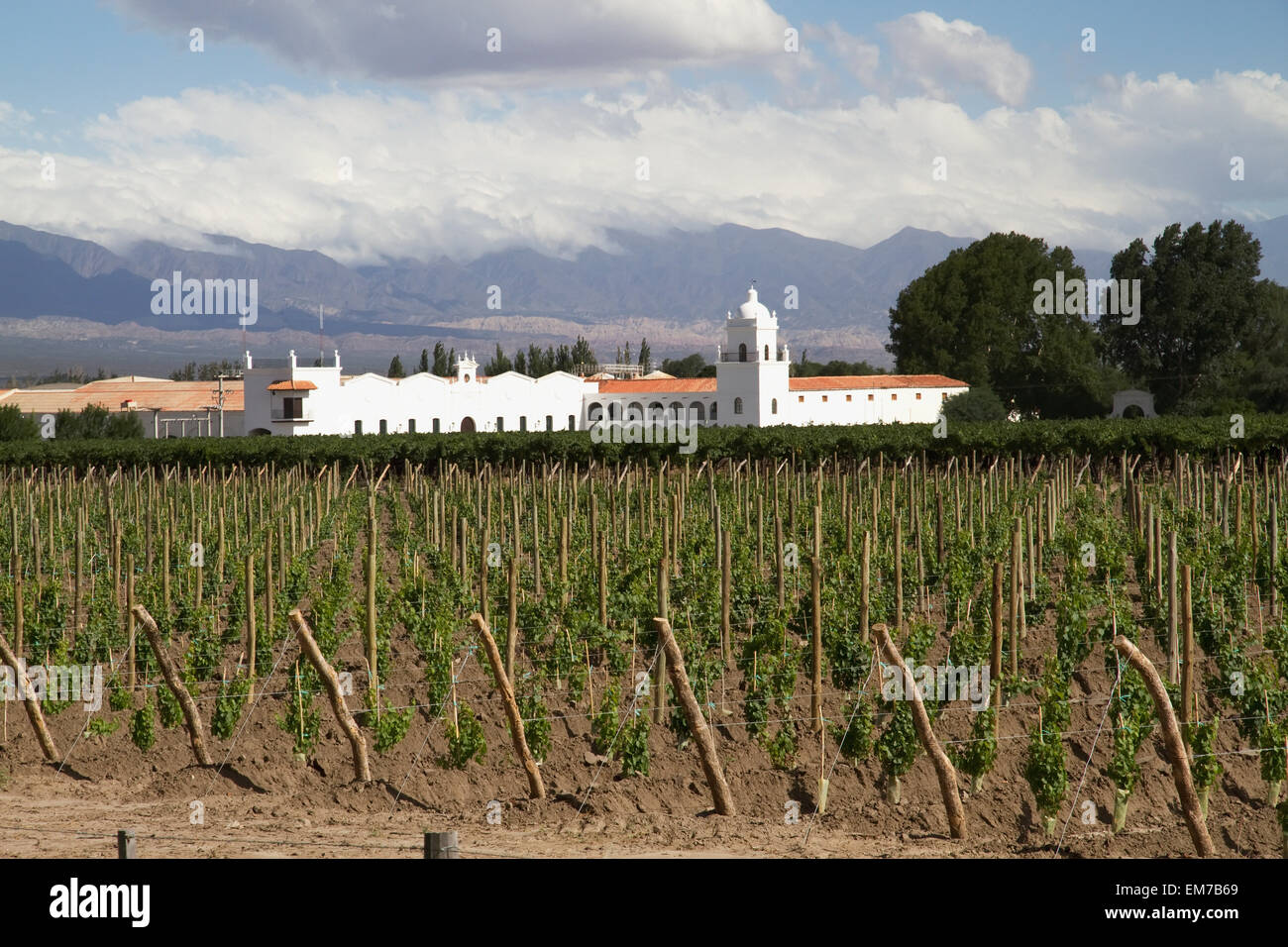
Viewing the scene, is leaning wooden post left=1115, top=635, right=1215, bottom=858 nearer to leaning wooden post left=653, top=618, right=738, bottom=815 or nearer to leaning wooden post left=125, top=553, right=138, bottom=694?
leaning wooden post left=653, top=618, right=738, bottom=815

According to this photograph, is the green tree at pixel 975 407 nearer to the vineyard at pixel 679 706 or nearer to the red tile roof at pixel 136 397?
the red tile roof at pixel 136 397

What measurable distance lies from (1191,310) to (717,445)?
42.1 m

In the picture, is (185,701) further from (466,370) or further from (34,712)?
(466,370)

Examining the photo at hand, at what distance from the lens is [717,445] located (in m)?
39.2

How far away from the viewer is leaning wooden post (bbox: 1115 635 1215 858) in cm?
808

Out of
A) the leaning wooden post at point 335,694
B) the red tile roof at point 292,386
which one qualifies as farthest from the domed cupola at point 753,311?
the leaning wooden post at point 335,694

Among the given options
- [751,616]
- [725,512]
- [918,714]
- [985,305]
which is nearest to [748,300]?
[985,305]

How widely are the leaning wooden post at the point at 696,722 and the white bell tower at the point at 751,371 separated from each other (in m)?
65.0

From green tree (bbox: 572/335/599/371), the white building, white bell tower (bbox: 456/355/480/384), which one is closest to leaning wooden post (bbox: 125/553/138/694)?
the white building

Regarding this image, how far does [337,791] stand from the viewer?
400 inches

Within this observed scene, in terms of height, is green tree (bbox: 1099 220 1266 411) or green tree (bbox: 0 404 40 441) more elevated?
green tree (bbox: 1099 220 1266 411)

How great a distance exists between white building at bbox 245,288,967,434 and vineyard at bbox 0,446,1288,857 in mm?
53090

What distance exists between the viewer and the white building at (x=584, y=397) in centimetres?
6994

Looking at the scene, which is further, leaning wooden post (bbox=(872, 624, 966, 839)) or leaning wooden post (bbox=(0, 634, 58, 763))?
leaning wooden post (bbox=(0, 634, 58, 763))
